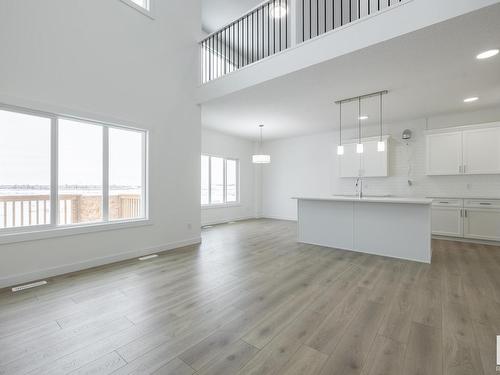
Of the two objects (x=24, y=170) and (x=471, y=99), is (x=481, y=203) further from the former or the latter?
(x=24, y=170)

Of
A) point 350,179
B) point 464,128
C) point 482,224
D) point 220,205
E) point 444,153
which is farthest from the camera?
point 220,205

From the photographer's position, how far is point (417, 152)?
596 centimetres

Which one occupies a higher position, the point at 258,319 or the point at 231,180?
the point at 231,180

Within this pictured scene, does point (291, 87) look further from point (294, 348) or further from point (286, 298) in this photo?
point (294, 348)

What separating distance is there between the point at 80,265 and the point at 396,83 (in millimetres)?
5621

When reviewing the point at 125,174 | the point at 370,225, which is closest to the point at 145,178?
the point at 125,174

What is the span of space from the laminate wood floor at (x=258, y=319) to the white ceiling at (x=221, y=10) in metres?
5.73

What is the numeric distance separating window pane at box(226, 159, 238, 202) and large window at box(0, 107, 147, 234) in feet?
13.0

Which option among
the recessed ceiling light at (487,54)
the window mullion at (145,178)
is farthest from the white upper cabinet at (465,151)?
the window mullion at (145,178)

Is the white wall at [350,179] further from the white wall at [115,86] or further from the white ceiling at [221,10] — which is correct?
the white wall at [115,86]

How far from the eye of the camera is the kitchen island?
375 cm

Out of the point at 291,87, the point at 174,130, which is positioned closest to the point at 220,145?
the point at 174,130

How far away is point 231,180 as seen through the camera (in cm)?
820

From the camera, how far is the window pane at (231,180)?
8062 millimetres
